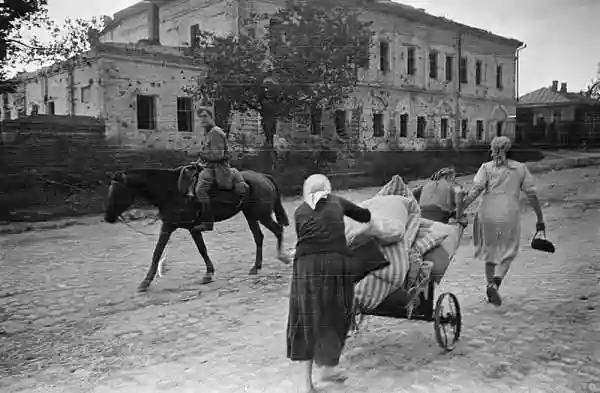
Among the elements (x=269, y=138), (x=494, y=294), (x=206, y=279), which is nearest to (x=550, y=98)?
(x=269, y=138)

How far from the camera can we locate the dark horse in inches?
83.5

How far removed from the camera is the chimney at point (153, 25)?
182cm

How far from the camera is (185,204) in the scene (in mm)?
2975

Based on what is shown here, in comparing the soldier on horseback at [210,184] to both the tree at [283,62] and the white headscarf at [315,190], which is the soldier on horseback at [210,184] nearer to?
the tree at [283,62]

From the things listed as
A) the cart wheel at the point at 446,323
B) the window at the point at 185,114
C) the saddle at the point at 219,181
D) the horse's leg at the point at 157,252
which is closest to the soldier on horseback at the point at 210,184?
the saddle at the point at 219,181

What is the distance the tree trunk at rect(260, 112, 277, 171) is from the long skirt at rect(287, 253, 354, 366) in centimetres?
33

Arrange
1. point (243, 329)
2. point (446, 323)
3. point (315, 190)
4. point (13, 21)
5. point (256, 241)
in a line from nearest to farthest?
point (13, 21)
point (315, 190)
point (446, 323)
point (243, 329)
point (256, 241)

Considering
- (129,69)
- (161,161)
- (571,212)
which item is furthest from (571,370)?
(129,69)

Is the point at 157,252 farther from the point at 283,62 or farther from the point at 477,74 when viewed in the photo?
the point at 477,74

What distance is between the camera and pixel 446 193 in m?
2.29

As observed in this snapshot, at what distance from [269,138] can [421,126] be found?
0.52 metres

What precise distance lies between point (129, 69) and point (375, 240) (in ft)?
2.82

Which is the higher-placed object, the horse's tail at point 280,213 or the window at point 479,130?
the window at point 479,130

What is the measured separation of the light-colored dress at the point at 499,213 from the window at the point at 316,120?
2.93 ft
